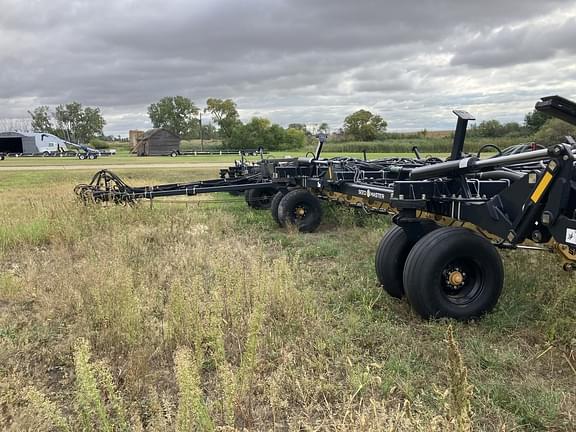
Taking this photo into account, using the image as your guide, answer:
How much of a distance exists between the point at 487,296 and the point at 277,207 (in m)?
5.25

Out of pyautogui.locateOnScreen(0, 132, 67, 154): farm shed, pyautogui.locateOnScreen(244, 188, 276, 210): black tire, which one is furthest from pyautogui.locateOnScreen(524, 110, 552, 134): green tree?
pyautogui.locateOnScreen(0, 132, 67, 154): farm shed

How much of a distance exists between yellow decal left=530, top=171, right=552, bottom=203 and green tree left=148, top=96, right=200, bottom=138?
292ft

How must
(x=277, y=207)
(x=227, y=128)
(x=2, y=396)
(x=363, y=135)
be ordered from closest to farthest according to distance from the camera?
(x=2, y=396) < (x=277, y=207) < (x=363, y=135) < (x=227, y=128)

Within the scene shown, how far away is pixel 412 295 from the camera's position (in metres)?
3.92

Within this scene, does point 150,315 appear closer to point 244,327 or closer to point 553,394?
point 244,327

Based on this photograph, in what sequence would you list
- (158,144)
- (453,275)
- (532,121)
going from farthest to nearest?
(158,144) → (532,121) → (453,275)

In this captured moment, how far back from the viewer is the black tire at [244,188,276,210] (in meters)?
11.1

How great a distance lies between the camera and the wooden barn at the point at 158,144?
68.4 m

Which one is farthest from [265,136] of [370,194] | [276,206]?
[370,194]

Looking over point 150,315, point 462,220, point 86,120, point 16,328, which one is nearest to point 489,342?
point 462,220

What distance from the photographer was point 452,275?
397cm

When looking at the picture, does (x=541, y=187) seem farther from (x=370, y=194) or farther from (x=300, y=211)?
(x=300, y=211)

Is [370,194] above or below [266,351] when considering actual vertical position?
above

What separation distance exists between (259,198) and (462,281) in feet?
24.3
